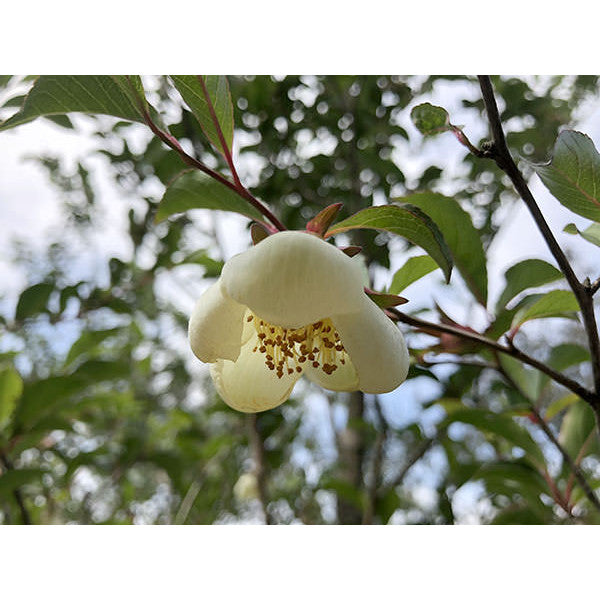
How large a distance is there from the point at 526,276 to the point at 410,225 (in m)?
0.19

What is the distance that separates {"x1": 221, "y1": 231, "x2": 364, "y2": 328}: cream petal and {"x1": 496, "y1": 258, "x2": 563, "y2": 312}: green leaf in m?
0.22

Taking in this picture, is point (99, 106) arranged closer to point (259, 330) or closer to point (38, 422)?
point (259, 330)

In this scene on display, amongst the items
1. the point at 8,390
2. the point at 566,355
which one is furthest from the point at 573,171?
the point at 8,390

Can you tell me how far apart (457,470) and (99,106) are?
0.85 m

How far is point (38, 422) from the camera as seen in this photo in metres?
0.89

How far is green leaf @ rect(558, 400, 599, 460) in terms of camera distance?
2.36 feet

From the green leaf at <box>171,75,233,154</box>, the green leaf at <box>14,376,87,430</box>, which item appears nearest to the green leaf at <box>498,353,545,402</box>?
the green leaf at <box>171,75,233,154</box>

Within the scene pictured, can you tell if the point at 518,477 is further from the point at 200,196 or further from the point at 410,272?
the point at 200,196

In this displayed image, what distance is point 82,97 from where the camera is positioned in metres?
0.36

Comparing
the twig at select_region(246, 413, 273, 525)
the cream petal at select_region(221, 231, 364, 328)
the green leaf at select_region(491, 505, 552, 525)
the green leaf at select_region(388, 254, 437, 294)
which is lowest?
the twig at select_region(246, 413, 273, 525)

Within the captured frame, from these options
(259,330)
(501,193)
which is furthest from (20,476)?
(501,193)

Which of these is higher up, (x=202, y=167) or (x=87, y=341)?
(x=202, y=167)

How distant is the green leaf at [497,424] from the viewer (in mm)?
658

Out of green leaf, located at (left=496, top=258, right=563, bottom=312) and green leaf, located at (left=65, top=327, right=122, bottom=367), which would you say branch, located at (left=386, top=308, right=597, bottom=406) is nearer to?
green leaf, located at (left=496, top=258, right=563, bottom=312)
